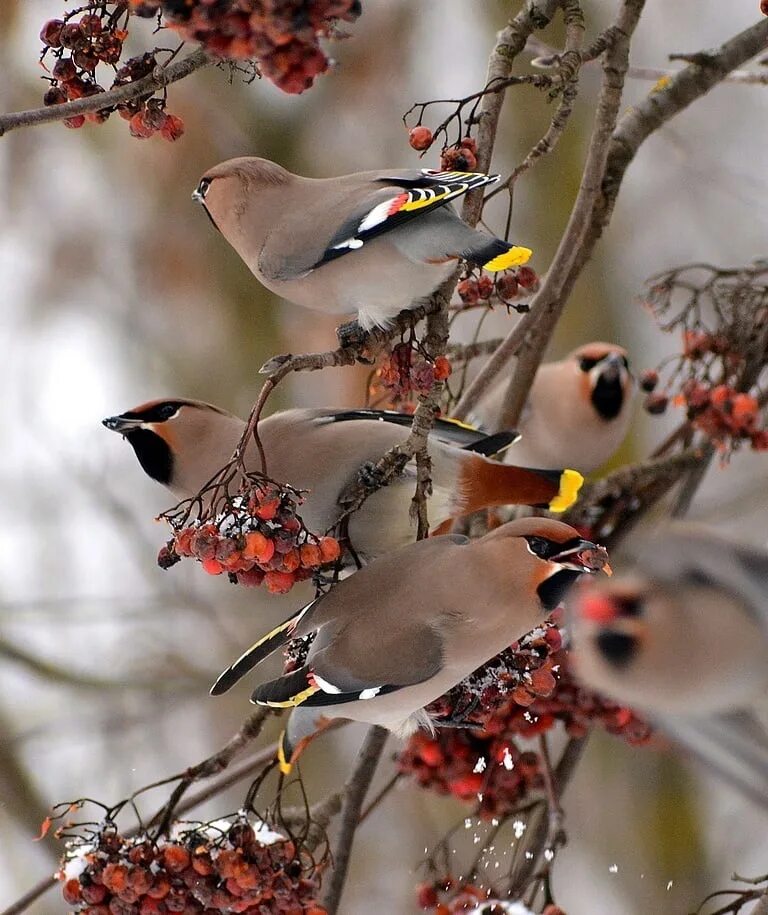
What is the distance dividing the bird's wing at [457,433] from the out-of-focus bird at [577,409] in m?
1.53

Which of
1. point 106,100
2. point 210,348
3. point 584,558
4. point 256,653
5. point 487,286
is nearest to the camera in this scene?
point 106,100

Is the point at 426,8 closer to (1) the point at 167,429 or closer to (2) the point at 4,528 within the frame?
(2) the point at 4,528

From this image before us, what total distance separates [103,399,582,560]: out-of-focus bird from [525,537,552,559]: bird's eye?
27cm

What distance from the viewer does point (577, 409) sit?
4.12 m

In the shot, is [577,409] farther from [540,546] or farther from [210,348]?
[210,348]

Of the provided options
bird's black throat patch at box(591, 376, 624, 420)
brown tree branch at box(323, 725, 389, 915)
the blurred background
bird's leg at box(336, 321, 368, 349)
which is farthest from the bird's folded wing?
the blurred background

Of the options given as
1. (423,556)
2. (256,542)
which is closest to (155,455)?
(423,556)

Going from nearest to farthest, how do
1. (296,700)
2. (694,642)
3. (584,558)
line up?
(694,642)
(584,558)
(296,700)

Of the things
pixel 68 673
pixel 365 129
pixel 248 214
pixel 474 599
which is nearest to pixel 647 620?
pixel 474 599

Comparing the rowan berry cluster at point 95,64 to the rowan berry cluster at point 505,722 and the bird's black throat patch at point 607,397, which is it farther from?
the bird's black throat patch at point 607,397

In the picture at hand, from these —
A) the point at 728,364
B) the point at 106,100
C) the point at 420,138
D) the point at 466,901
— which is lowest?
the point at 466,901

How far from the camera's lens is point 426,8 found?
18.6 ft

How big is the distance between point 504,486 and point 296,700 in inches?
24.8

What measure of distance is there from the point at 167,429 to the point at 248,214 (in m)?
0.46
